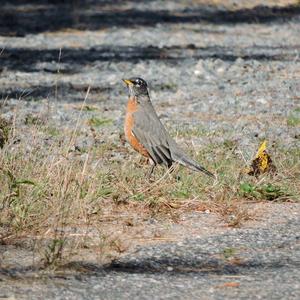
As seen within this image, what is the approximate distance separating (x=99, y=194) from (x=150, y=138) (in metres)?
1.36

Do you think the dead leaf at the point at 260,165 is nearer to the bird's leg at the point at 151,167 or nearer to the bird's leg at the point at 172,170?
Answer: the bird's leg at the point at 172,170

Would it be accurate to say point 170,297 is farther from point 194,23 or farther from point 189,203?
point 194,23

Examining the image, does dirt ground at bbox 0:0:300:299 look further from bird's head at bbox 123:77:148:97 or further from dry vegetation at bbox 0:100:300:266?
bird's head at bbox 123:77:148:97

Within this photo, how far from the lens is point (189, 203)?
340 inches

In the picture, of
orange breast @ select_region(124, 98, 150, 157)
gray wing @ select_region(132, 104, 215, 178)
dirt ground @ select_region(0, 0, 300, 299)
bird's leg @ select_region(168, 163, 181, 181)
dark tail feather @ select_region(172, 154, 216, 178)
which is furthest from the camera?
orange breast @ select_region(124, 98, 150, 157)

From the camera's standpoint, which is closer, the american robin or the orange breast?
the american robin

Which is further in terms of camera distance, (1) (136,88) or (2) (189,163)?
(1) (136,88)

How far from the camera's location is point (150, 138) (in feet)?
31.7

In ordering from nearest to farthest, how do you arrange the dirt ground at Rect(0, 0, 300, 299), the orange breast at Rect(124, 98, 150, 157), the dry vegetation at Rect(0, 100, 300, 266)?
1. the dirt ground at Rect(0, 0, 300, 299)
2. the dry vegetation at Rect(0, 100, 300, 266)
3. the orange breast at Rect(124, 98, 150, 157)

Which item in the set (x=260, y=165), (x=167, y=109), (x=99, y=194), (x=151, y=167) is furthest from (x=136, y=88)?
(x=167, y=109)

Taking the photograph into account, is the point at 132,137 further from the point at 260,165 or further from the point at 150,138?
the point at 260,165

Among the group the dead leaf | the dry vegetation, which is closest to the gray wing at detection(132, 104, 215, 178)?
the dry vegetation

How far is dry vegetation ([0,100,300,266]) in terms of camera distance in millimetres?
7504

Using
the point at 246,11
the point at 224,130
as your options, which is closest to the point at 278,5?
the point at 246,11
